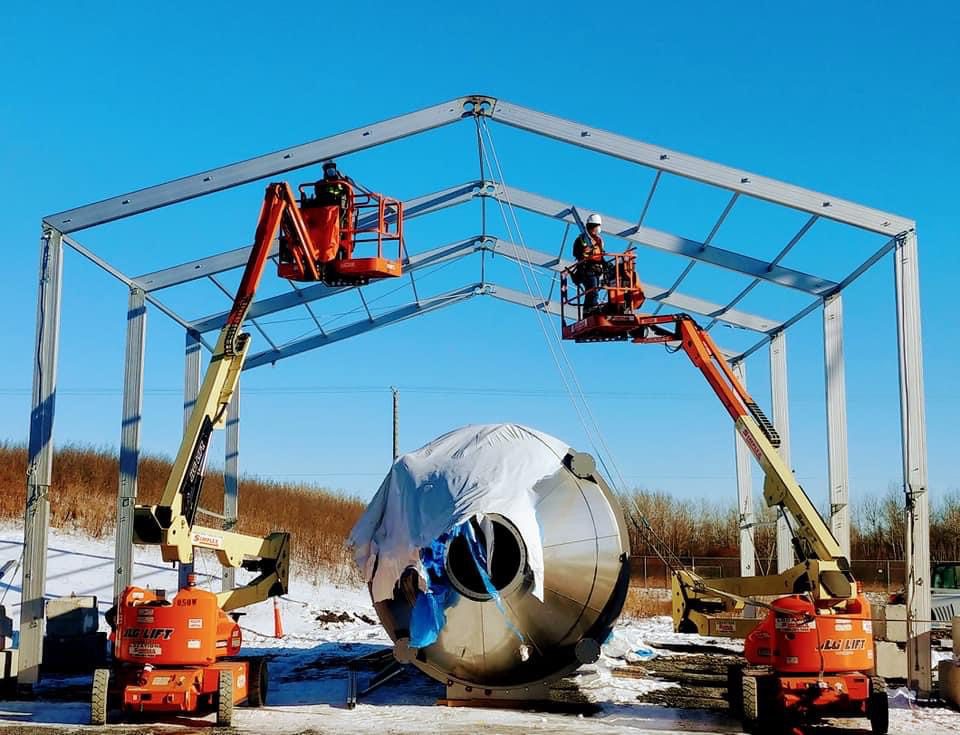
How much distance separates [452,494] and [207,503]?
29.4 m

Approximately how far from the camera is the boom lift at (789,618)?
11.9 m

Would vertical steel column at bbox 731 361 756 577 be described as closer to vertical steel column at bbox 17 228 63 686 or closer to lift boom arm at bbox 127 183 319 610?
lift boom arm at bbox 127 183 319 610

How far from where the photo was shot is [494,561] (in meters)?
12.6

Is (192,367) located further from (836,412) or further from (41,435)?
(836,412)

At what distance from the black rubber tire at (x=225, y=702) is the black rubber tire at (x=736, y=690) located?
20.1ft

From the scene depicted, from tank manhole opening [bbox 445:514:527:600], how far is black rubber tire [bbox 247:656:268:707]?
11.3ft

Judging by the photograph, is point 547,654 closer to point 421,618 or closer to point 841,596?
point 421,618

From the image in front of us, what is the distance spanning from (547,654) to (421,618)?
5.63ft

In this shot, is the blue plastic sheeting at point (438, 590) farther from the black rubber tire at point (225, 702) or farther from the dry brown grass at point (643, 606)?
the dry brown grass at point (643, 606)

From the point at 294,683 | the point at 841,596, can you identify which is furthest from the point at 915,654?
the point at 294,683

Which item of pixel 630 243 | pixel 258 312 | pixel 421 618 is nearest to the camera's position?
pixel 421 618

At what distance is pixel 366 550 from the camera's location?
13.1 metres

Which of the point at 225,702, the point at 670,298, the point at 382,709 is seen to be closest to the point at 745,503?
the point at 670,298

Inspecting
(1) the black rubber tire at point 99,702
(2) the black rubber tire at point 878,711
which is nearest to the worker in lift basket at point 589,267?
(2) the black rubber tire at point 878,711
